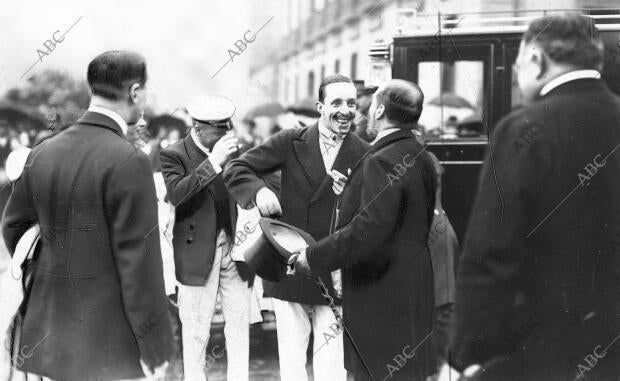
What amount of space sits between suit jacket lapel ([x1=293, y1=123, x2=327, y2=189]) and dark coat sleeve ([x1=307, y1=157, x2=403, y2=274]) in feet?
3.23

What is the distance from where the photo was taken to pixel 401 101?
411cm

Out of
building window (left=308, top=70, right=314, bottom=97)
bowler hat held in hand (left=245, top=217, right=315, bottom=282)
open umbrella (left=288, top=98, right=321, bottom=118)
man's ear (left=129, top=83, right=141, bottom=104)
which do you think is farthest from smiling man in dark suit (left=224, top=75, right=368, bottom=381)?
building window (left=308, top=70, right=314, bottom=97)

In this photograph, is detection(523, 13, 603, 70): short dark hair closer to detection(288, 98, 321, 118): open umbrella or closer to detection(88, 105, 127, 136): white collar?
detection(88, 105, 127, 136): white collar

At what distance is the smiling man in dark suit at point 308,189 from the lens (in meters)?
4.89

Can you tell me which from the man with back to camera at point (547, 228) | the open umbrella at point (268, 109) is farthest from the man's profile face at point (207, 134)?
the open umbrella at point (268, 109)

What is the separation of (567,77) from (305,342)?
97.6 inches

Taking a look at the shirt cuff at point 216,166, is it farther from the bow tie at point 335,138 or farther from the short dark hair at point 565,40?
the short dark hair at point 565,40

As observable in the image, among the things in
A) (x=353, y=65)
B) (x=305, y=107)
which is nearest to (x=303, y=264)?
(x=305, y=107)

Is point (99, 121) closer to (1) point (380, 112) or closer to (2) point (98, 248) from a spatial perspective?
(2) point (98, 248)

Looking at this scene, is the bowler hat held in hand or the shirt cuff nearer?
the bowler hat held in hand

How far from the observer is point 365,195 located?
12.8 ft

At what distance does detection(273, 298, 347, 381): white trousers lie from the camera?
192 inches

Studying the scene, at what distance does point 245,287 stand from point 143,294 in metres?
2.20

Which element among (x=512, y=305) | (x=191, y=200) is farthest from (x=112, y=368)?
(x=191, y=200)
